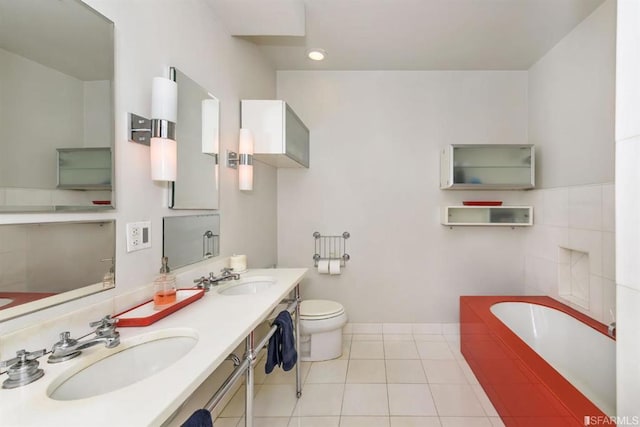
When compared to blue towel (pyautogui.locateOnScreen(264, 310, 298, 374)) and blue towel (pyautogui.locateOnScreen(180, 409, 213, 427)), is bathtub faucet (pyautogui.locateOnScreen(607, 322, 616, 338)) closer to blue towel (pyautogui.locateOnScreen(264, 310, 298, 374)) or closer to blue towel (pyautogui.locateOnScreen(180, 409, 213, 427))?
blue towel (pyautogui.locateOnScreen(264, 310, 298, 374))

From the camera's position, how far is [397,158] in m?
2.96

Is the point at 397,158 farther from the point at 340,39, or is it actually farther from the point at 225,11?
the point at 225,11

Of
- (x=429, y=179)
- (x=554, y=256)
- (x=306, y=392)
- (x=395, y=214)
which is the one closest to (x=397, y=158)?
(x=429, y=179)

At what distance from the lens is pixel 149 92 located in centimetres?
126

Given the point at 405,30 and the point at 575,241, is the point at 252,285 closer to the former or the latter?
the point at 405,30

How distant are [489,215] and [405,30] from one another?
1.77m

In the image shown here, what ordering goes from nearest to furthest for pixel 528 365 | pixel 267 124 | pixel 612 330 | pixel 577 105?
1. pixel 528 365
2. pixel 612 330
3. pixel 267 124
4. pixel 577 105

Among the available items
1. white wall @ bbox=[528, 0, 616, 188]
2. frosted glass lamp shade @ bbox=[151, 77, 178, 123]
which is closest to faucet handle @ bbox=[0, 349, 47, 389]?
frosted glass lamp shade @ bbox=[151, 77, 178, 123]

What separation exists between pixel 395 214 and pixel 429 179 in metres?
0.48

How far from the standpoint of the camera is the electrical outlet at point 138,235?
45.8 inches

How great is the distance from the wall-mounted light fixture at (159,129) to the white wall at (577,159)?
2.57m

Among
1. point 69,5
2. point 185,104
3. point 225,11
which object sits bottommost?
point 185,104

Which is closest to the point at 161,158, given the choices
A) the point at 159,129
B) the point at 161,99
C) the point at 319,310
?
the point at 159,129

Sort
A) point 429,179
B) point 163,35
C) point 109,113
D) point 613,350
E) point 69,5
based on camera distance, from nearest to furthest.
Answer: point 69,5 < point 109,113 < point 163,35 < point 613,350 < point 429,179
